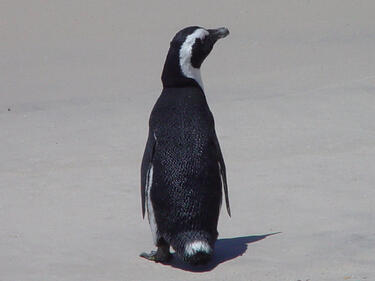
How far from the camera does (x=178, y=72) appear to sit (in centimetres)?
512

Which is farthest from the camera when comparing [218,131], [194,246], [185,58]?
[218,131]

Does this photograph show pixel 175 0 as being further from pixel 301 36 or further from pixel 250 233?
pixel 250 233

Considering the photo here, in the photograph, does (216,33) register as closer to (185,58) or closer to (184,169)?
(185,58)

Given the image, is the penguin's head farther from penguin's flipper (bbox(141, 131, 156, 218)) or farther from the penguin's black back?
penguin's flipper (bbox(141, 131, 156, 218))

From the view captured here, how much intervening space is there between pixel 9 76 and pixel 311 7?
5.48 m

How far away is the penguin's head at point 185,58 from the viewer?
5090 millimetres

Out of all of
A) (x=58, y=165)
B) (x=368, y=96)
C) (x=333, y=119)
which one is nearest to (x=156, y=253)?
(x=58, y=165)

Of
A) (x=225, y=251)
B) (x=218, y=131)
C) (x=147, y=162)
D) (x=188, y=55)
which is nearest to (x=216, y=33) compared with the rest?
(x=188, y=55)

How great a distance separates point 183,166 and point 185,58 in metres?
0.61

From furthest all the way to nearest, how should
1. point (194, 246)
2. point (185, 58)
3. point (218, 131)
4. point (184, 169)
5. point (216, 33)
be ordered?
point (218, 131)
point (216, 33)
point (185, 58)
point (184, 169)
point (194, 246)

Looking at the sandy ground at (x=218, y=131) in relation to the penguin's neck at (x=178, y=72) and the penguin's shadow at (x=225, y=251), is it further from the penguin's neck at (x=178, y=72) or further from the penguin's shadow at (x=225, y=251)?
the penguin's neck at (x=178, y=72)

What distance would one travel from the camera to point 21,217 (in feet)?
19.3

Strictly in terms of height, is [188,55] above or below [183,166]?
above

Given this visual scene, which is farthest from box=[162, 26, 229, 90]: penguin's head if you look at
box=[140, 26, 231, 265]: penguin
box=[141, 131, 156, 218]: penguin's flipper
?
box=[141, 131, 156, 218]: penguin's flipper
